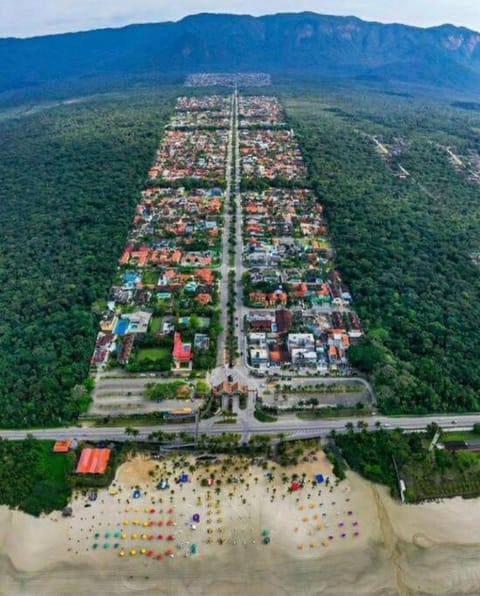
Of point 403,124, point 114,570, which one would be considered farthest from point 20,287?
point 403,124

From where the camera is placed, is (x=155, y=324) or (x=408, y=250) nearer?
(x=155, y=324)

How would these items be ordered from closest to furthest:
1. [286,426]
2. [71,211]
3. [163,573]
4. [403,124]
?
[163,573] → [286,426] → [71,211] → [403,124]

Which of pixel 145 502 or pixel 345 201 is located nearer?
pixel 145 502

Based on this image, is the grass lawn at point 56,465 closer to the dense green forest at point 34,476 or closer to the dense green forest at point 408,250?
the dense green forest at point 34,476

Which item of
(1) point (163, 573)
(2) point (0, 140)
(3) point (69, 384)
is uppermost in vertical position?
(2) point (0, 140)

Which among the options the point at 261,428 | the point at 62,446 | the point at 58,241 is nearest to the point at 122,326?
the point at 62,446

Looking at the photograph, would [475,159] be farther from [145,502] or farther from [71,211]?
[145,502]

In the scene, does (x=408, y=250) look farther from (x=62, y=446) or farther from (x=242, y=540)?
(x=62, y=446)
